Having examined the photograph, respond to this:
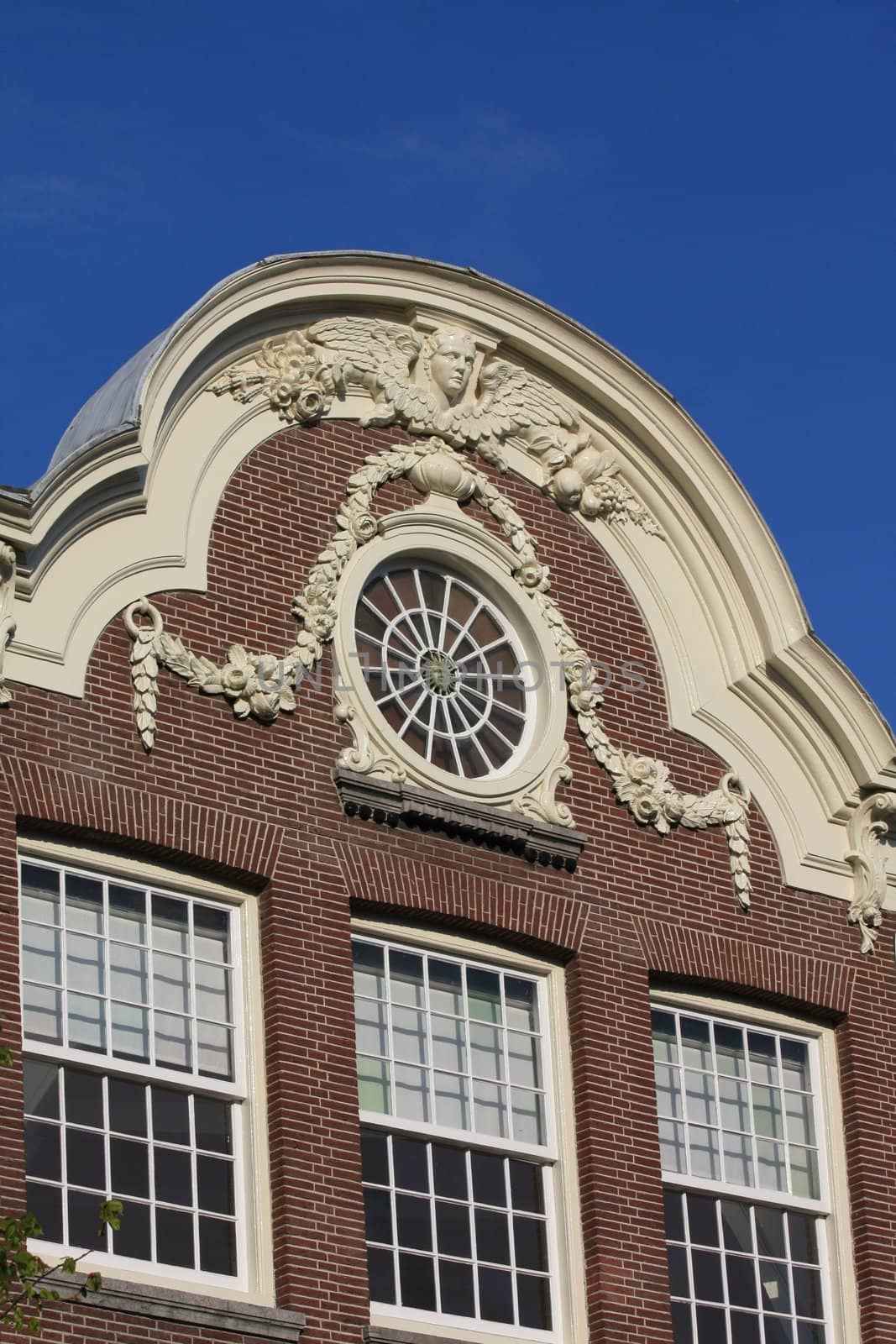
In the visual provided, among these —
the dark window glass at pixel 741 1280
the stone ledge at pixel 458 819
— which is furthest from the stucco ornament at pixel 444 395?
the dark window glass at pixel 741 1280

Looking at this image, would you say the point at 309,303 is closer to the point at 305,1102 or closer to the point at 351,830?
the point at 351,830

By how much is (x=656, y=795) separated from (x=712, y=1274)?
355 cm

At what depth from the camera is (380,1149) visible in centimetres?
1962

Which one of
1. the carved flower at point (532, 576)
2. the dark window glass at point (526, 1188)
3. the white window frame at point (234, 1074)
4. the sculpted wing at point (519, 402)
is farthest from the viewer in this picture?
the sculpted wing at point (519, 402)

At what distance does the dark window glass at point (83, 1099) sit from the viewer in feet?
59.8

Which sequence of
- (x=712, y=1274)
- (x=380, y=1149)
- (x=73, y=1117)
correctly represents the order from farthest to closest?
(x=712, y=1274), (x=380, y=1149), (x=73, y=1117)

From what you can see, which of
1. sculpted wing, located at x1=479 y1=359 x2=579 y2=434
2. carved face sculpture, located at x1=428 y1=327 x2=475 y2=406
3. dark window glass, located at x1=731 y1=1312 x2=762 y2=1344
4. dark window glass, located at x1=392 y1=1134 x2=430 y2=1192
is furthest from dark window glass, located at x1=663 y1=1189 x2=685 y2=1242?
carved face sculpture, located at x1=428 y1=327 x2=475 y2=406

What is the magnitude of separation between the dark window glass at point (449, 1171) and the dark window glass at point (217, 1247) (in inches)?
67.1

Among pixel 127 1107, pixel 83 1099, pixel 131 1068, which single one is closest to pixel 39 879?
pixel 131 1068

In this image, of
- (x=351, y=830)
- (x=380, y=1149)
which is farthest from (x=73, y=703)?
(x=380, y=1149)

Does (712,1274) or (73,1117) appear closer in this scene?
(73,1117)

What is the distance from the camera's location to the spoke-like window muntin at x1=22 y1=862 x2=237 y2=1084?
18547 millimetres

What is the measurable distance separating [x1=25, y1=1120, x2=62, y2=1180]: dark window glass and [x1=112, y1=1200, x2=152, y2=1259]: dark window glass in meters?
0.49

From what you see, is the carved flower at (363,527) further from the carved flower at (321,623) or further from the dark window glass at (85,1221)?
the dark window glass at (85,1221)
